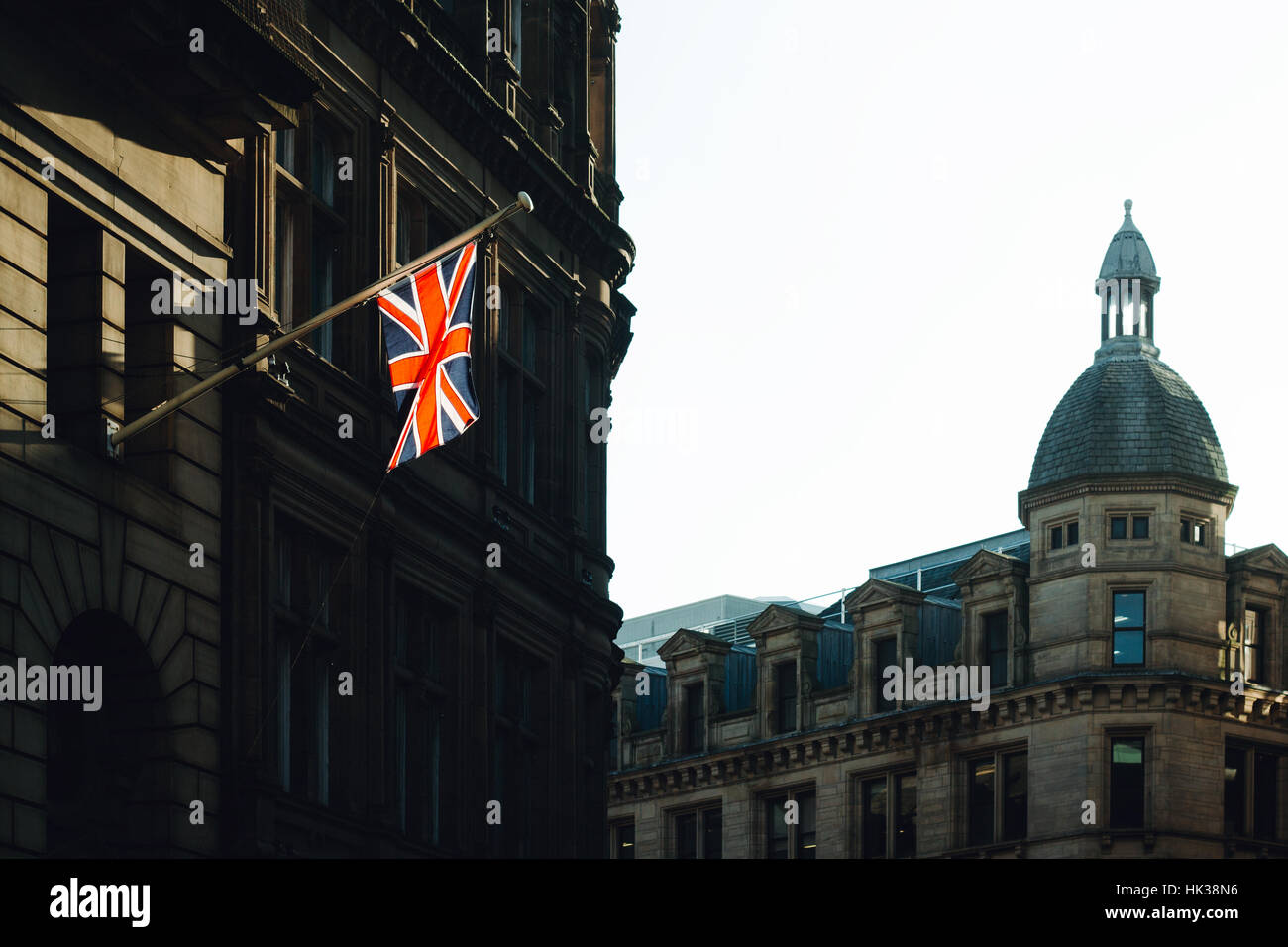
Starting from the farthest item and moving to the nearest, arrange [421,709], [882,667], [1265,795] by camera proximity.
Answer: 1. [882,667]
2. [1265,795]
3. [421,709]

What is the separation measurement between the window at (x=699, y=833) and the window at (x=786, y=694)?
3733 millimetres

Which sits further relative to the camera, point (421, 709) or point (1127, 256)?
point (1127, 256)

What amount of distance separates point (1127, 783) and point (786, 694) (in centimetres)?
1309

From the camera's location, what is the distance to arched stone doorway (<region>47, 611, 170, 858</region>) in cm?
2764

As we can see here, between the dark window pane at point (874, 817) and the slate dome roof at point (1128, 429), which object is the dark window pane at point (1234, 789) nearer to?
the slate dome roof at point (1128, 429)

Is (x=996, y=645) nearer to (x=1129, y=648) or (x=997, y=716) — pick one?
(x=997, y=716)

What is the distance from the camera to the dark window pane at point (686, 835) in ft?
268

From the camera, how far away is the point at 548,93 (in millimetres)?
44875

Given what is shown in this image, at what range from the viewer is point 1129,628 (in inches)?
2798

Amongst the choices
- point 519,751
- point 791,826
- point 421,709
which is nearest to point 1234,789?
point 791,826

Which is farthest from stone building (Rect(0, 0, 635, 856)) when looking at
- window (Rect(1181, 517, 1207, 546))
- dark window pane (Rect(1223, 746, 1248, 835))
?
dark window pane (Rect(1223, 746, 1248, 835))

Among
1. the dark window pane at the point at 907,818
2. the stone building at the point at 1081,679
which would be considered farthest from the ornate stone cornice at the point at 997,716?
the dark window pane at the point at 907,818

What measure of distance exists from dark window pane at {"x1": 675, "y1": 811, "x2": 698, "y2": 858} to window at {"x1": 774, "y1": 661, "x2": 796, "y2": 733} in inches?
193

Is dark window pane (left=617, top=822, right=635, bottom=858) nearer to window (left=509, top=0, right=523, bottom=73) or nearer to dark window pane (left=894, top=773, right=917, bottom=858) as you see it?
dark window pane (left=894, top=773, right=917, bottom=858)
